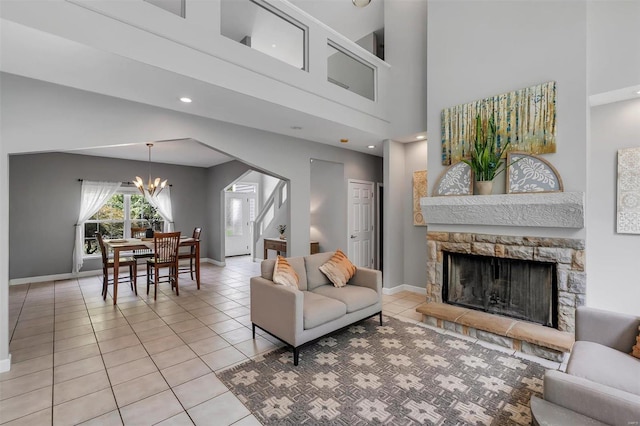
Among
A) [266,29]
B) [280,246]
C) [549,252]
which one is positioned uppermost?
[266,29]

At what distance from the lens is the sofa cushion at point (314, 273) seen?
3613 mm

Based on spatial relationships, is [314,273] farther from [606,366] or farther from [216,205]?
[216,205]

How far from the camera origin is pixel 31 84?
2.72m

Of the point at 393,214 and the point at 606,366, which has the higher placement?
the point at 393,214

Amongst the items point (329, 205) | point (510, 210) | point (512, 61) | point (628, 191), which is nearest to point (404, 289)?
point (329, 205)

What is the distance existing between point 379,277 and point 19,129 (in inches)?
153

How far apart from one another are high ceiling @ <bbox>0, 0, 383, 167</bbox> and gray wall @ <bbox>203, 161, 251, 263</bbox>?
→ 3.25 m

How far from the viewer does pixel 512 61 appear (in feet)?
11.4

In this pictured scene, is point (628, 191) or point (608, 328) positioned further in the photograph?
point (628, 191)

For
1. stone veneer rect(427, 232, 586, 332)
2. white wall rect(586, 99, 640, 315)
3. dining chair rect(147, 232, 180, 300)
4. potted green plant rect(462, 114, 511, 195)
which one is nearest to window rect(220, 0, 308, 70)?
potted green plant rect(462, 114, 511, 195)

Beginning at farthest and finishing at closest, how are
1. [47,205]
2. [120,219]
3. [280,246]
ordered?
[120,219], [280,246], [47,205]

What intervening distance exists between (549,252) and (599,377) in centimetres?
174

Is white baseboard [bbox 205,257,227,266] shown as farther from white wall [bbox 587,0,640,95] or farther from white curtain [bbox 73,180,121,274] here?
white wall [bbox 587,0,640,95]

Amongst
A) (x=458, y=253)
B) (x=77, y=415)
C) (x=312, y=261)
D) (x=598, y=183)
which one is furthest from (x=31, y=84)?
(x=598, y=183)
